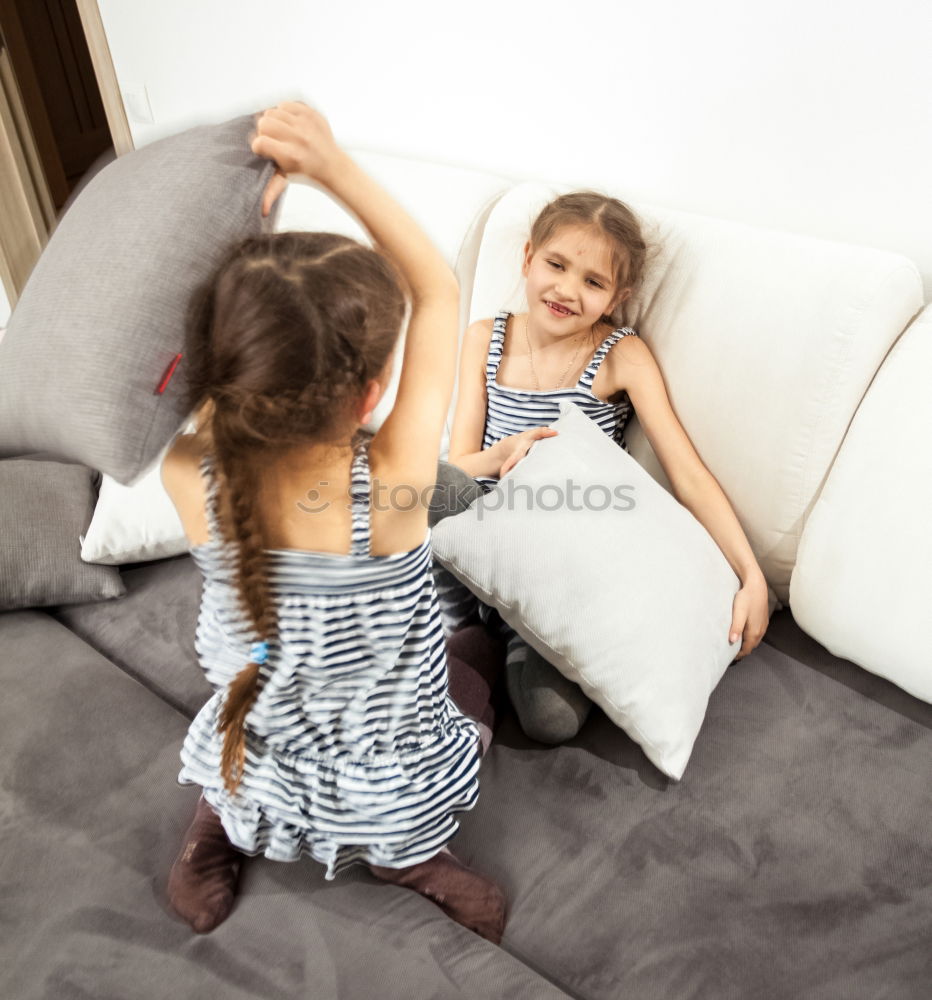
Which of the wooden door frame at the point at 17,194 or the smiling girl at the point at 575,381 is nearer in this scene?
the smiling girl at the point at 575,381

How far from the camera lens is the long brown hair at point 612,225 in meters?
1.15

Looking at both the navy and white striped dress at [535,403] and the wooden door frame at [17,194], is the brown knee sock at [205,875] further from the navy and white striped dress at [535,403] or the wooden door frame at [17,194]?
the wooden door frame at [17,194]

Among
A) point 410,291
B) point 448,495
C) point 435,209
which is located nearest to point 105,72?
point 435,209

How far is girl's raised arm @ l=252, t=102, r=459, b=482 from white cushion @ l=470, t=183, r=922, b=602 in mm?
490

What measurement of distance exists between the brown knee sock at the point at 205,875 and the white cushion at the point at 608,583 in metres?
0.41

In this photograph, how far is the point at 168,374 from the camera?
0.90 metres

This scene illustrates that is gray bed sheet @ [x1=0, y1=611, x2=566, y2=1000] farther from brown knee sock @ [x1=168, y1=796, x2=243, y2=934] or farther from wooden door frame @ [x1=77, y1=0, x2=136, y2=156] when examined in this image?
wooden door frame @ [x1=77, y1=0, x2=136, y2=156]

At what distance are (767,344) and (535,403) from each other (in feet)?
1.19

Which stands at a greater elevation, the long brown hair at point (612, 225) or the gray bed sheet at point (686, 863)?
the long brown hair at point (612, 225)

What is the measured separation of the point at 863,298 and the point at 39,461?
4.16ft

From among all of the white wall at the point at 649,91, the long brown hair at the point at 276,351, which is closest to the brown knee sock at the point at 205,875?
the long brown hair at the point at 276,351

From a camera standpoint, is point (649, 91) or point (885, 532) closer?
point (885, 532)

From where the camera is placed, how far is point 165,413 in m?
0.93

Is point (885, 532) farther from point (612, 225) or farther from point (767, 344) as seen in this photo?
point (612, 225)
